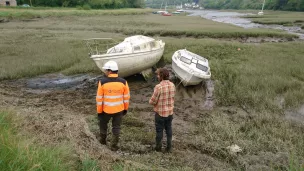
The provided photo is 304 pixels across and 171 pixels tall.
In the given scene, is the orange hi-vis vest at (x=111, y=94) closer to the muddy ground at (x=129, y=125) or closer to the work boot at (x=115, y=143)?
the work boot at (x=115, y=143)

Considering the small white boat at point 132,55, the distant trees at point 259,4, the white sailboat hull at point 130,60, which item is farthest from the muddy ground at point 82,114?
the distant trees at point 259,4

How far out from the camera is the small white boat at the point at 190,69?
11.3 m

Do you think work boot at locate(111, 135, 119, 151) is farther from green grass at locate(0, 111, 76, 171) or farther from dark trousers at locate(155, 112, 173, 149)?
green grass at locate(0, 111, 76, 171)

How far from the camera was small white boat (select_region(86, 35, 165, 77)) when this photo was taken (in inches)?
423

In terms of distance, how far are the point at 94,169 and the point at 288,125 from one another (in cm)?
597

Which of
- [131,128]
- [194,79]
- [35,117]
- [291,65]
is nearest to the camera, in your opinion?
[35,117]

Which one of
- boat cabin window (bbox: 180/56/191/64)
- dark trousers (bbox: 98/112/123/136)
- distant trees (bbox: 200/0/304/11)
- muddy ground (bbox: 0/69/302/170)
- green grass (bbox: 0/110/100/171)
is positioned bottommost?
muddy ground (bbox: 0/69/302/170)

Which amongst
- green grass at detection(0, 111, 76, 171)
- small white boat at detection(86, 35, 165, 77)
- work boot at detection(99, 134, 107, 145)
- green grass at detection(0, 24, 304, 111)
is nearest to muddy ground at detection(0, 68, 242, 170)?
work boot at detection(99, 134, 107, 145)

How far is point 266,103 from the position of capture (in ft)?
30.3

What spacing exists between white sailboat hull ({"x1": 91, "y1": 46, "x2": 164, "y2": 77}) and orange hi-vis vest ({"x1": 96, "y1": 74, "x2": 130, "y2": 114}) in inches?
208

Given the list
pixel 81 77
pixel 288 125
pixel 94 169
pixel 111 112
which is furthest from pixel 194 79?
pixel 94 169

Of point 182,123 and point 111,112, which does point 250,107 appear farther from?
point 111,112

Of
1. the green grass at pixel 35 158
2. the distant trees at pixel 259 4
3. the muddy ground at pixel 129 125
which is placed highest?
the distant trees at pixel 259 4

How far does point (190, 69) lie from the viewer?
37.8ft
